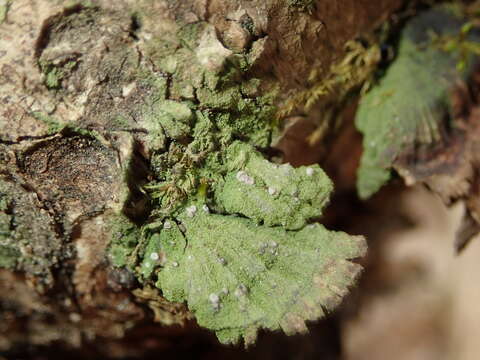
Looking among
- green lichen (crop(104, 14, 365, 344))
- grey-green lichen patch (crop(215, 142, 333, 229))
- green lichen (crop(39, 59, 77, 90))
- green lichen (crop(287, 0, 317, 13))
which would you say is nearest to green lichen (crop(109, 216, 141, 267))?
green lichen (crop(104, 14, 365, 344))

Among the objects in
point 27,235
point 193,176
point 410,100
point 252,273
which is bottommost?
point 27,235

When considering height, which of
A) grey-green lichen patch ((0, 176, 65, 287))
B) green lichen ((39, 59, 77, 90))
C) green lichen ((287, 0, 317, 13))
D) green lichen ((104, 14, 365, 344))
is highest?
green lichen ((287, 0, 317, 13))

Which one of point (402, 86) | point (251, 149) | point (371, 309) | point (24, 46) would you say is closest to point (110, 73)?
point (24, 46)

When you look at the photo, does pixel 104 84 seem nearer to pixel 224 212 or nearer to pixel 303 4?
pixel 224 212

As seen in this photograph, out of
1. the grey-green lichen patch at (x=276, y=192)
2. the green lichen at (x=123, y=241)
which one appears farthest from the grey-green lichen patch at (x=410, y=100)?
the green lichen at (x=123, y=241)

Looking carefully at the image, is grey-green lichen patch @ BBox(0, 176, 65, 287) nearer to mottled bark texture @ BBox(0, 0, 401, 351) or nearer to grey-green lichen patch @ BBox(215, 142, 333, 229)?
mottled bark texture @ BBox(0, 0, 401, 351)

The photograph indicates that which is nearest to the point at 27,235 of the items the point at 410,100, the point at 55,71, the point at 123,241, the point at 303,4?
the point at 123,241

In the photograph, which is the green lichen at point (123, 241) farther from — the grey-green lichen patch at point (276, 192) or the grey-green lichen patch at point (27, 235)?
the grey-green lichen patch at point (276, 192)
